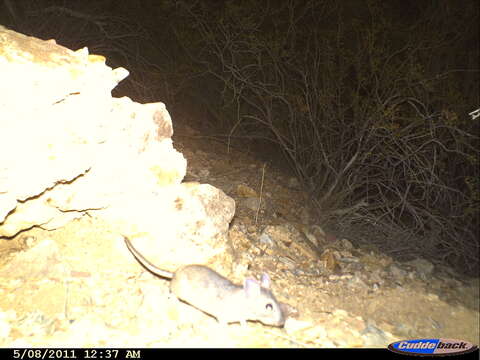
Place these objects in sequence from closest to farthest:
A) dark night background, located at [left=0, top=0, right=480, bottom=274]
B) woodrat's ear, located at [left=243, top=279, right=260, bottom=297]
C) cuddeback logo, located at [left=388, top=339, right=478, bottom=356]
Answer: woodrat's ear, located at [left=243, top=279, right=260, bottom=297], cuddeback logo, located at [left=388, top=339, right=478, bottom=356], dark night background, located at [left=0, top=0, right=480, bottom=274]

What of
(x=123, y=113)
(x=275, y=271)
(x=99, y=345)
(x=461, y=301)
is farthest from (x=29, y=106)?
(x=461, y=301)

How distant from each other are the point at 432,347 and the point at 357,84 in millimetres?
4354

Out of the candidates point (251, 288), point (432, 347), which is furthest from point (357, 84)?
point (251, 288)

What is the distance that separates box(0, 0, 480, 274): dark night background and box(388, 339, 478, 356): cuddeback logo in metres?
2.26

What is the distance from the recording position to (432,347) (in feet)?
10.6

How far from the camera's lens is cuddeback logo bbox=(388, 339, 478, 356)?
10.2ft

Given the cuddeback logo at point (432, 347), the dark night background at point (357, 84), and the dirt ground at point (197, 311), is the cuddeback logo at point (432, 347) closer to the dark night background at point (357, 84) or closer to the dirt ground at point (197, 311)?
the dirt ground at point (197, 311)

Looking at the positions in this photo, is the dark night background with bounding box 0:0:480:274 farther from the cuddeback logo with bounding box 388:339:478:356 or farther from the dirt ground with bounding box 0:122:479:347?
the cuddeback logo with bounding box 388:339:478:356

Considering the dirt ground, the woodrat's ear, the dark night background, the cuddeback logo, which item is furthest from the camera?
the dark night background

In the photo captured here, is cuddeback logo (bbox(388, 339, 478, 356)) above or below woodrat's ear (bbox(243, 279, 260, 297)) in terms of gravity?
below

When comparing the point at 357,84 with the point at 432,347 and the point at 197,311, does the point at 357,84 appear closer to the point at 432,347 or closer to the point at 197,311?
the point at 432,347

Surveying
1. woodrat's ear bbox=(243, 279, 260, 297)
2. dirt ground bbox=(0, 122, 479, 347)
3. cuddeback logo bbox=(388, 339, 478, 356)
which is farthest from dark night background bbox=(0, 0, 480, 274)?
woodrat's ear bbox=(243, 279, 260, 297)

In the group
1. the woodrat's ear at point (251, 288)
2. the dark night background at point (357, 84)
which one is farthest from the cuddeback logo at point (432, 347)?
the dark night background at point (357, 84)

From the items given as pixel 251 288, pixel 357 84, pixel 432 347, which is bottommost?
pixel 432 347
